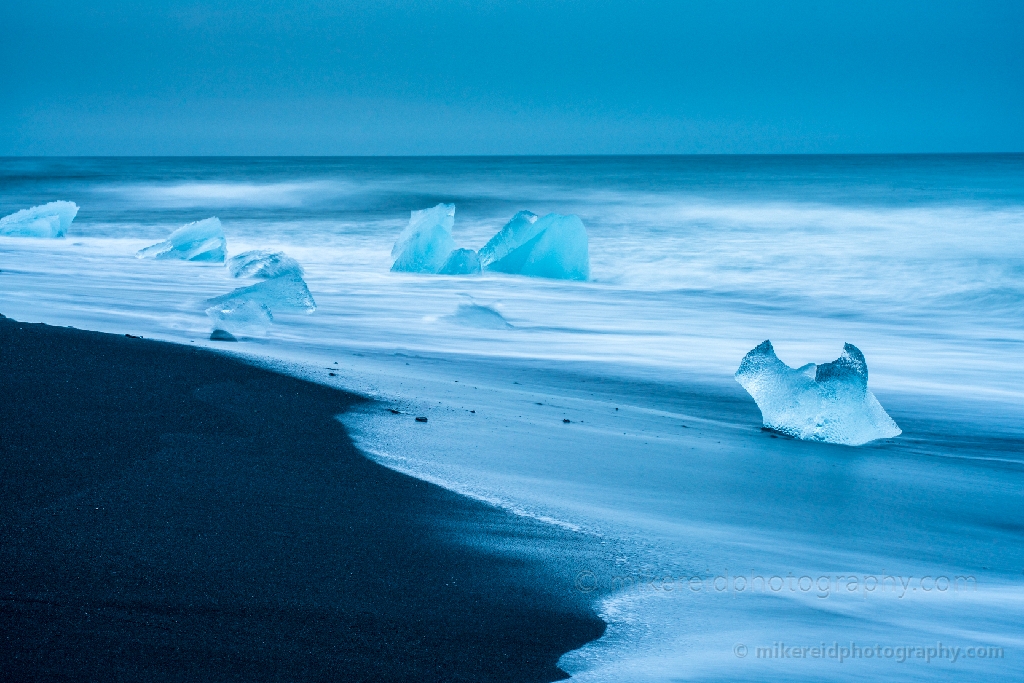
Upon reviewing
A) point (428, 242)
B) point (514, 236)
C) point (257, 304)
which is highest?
point (514, 236)

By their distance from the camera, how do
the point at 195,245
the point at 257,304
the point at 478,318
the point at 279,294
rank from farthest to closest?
the point at 195,245 → the point at 279,294 → the point at 478,318 → the point at 257,304

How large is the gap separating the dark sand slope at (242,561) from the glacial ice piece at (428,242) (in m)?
6.50

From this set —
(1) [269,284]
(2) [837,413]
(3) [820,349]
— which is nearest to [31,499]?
(2) [837,413]

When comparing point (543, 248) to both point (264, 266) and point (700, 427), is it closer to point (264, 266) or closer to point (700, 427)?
point (264, 266)

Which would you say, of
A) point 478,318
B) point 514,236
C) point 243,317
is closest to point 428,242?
point 514,236

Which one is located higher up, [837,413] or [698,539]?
[837,413]

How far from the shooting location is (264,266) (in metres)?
6.83

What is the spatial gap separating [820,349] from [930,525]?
3662mm

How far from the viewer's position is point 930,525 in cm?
272

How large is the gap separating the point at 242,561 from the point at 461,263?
747 centimetres

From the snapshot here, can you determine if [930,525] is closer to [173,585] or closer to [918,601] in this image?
[918,601]

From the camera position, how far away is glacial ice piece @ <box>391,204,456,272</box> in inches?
379

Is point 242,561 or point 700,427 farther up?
point 700,427

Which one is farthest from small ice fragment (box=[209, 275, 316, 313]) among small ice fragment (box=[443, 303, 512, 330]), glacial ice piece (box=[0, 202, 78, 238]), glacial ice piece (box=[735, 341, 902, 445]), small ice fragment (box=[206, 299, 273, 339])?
glacial ice piece (box=[0, 202, 78, 238])
